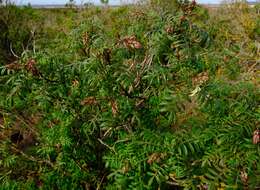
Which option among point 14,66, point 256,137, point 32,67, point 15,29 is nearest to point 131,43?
point 32,67

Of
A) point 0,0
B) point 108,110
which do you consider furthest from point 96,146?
point 0,0

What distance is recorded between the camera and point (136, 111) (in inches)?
133

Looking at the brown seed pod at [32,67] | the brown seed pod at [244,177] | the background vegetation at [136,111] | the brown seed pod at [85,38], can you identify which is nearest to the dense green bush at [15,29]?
the background vegetation at [136,111]

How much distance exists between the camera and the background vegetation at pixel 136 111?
3.00 m

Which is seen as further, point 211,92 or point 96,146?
point 96,146

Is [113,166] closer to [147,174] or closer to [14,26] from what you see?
[147,174]

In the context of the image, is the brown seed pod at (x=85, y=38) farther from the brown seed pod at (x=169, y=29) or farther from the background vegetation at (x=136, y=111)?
the brown seed pod at (x=169, y=29)

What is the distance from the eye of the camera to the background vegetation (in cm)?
300

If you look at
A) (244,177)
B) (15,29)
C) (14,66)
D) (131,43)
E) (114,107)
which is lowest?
(15,29)

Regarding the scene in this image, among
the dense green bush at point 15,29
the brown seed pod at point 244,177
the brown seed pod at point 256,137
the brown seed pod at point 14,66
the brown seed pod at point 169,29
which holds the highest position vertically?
the brown seed pod at point 169,29

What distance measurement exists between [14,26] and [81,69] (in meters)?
6.74

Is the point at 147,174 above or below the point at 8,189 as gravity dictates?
above

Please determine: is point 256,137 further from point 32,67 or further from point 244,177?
point 32,67

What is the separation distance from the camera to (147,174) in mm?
3170
